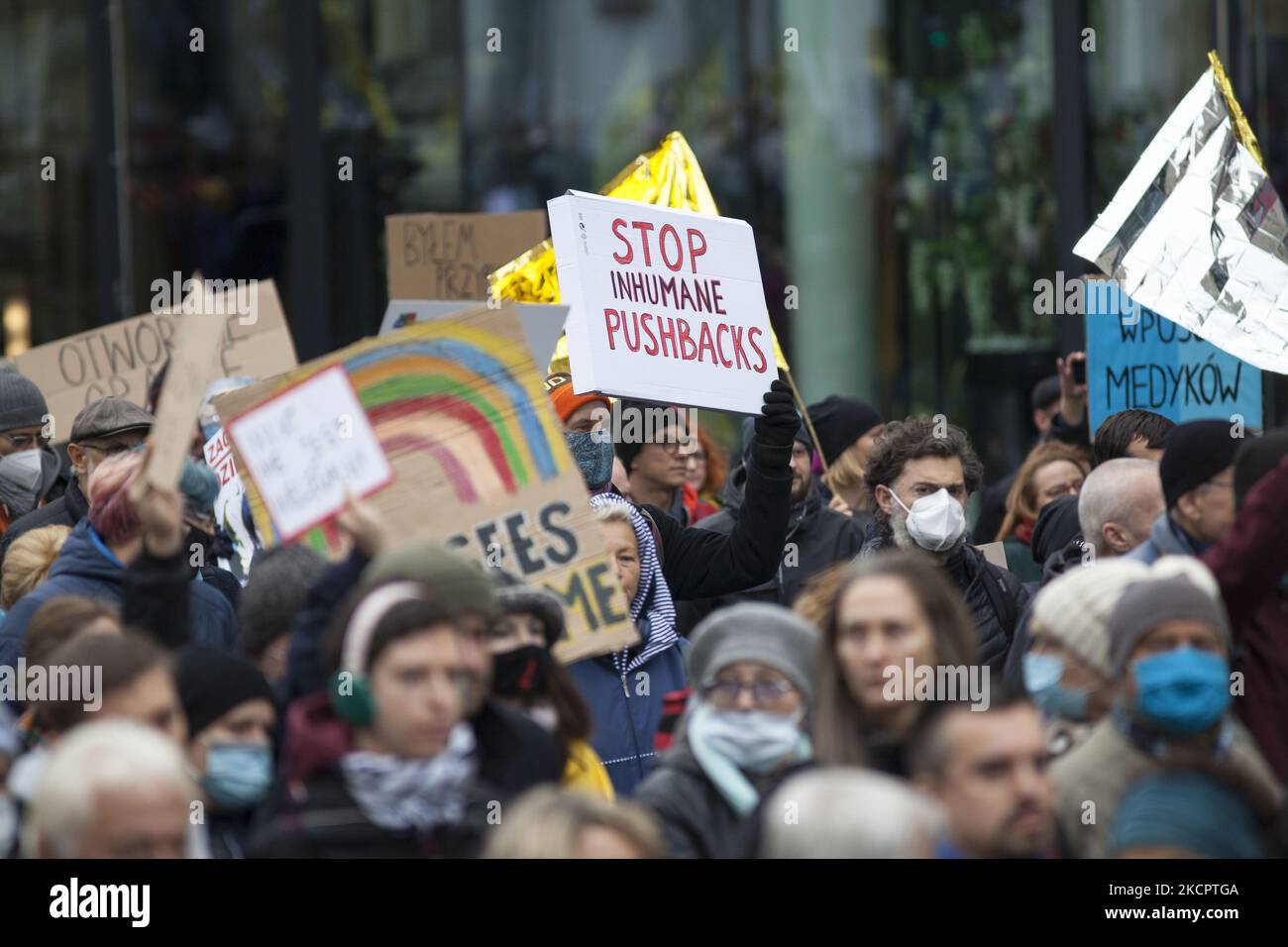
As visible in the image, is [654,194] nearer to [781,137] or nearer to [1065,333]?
[1065,333]

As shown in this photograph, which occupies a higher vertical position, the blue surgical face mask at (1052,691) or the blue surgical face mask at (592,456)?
the blue surgical face mask at (592,456)

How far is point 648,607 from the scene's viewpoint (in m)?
5.31

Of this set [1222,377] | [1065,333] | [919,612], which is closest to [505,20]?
[1065,333]

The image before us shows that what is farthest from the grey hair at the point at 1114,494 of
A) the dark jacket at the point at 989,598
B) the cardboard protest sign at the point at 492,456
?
the cardboard protest sign at the point at 492,456

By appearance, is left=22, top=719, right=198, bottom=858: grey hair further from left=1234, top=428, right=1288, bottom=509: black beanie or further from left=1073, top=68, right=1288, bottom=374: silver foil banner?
left=1073, top=68, right=1288, bottom=374: silver foil banner

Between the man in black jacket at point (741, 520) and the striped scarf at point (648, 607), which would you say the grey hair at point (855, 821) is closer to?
the striped scarf at point (648, 607)

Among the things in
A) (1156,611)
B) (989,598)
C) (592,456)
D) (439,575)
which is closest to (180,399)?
(439,575)

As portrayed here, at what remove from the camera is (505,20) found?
39.7ft

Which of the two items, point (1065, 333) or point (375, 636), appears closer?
point (375, 636)

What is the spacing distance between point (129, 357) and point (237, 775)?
3.96 m

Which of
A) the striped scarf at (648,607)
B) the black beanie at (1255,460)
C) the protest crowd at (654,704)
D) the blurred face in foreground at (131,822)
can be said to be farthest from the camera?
the striped scarf at (648,607)

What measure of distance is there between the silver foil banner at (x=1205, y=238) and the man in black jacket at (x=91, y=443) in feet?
8.99

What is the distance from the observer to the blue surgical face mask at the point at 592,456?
18.6 ft
